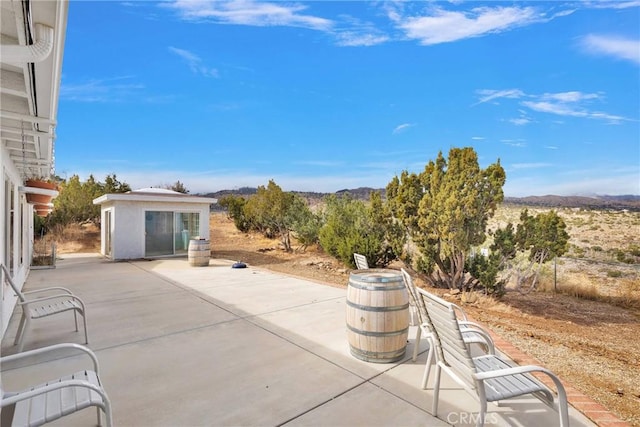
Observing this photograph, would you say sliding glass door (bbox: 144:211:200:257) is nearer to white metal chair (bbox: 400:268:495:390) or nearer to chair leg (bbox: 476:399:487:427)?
white metal chair (bbox: 400:268:495:390)

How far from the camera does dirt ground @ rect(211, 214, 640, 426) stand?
3410 millimetres

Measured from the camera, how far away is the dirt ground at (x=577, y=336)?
341 cm

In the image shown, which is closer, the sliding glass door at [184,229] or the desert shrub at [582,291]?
the desert shrub at [582,291]

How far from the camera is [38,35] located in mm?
2160

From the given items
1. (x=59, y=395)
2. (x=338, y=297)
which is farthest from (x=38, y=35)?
(x=338, y=297)

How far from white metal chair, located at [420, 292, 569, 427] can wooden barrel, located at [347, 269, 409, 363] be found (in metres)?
0.71

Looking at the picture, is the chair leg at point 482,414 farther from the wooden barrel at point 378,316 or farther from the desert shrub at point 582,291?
the desert shrub at point 582,291

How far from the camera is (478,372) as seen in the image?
219 centimetres

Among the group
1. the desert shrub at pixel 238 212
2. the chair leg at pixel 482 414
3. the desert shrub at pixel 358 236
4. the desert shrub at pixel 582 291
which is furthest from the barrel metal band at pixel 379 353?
the desert shrub at pixel 238 212

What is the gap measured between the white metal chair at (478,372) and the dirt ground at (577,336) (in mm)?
1451

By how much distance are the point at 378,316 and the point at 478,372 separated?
118cm

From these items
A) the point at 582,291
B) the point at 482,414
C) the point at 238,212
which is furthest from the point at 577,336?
the point at 238,212

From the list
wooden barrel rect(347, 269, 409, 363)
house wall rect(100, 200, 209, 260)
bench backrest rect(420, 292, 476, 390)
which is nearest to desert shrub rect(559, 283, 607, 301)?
wooden barrel rect(347, 269, 409, 363)

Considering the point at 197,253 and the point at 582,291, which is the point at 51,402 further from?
the point at 582,291
